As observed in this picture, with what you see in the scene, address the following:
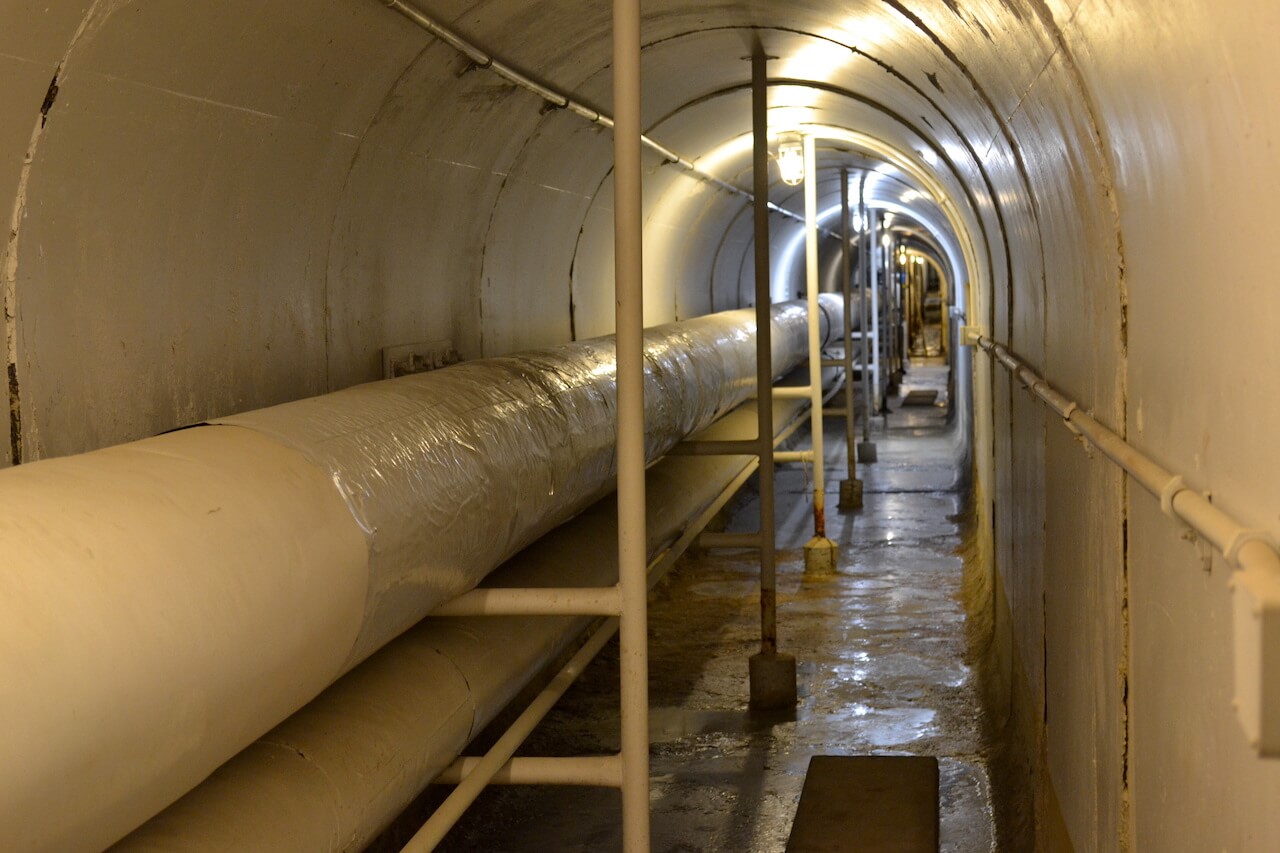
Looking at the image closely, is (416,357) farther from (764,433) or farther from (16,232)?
(16,232)

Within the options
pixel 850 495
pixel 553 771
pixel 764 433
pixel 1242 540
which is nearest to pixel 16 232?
pixel 553 771

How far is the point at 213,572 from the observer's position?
7.06 ft

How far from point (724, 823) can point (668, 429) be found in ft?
5.59

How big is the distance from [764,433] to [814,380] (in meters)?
2.62

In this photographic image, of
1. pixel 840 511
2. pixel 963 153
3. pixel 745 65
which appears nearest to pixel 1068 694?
pixel 963 153

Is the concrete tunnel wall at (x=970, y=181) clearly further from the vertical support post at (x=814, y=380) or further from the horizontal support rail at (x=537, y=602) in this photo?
the vertical support post at (x=814, y=380)

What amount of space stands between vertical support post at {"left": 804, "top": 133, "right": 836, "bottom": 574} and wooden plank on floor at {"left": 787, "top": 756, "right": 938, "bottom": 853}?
12.9 ft

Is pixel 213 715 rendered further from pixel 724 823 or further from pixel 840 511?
pixel 840 511

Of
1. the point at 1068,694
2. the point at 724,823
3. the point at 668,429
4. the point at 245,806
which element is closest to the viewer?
the point at 245,806

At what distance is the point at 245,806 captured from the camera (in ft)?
7.76

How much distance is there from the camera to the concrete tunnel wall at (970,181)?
6.27 feet

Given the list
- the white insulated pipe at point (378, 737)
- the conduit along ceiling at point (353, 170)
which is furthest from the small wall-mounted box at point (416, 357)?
the white insulated pipe at point (378, 737)

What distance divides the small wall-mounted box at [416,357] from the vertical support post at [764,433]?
4.68 ft

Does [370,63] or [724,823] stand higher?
[370,63]
